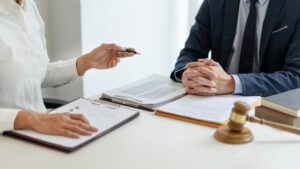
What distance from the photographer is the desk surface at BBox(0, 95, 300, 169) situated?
40.8 inches

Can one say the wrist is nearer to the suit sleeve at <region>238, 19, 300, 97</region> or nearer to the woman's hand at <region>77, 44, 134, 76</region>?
the woman's hand at <region>77, 44, 134, 76</region>

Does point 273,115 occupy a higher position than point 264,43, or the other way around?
point 264,43

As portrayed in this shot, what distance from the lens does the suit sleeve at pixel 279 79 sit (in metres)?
1.54

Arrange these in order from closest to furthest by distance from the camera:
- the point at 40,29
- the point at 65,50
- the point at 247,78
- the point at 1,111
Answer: the point at 1,111, the point at 247,78, the point at 40,29, the point at 65,50

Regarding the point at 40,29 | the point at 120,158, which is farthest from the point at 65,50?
the point at 120,158

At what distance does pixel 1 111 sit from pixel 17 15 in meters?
0.43

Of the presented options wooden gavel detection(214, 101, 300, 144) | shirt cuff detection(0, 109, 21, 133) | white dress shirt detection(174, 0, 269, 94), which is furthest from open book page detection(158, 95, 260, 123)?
shirt cuff detection(0, 109, 21, 133)

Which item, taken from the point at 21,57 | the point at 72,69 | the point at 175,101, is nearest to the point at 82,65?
the point at 72,69

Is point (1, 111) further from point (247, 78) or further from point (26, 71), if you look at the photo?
point (247, 78)

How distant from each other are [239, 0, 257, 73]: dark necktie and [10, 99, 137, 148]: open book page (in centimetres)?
64

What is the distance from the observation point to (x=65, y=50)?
2.35 metres

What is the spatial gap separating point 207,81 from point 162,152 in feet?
1.51

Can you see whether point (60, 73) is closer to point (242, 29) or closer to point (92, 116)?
point (92, 116)

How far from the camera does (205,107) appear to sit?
1.38m
